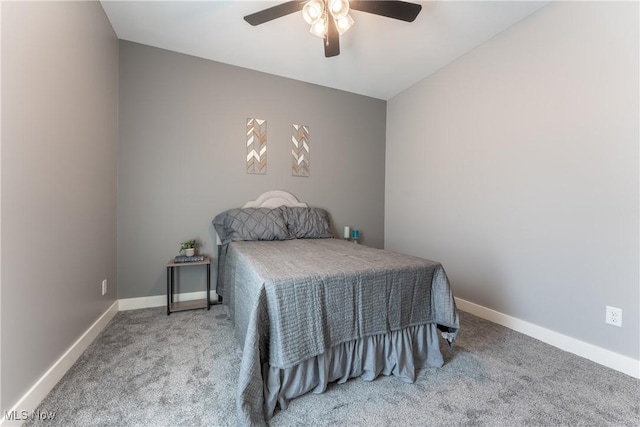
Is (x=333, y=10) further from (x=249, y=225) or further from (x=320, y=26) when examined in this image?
(x=249, y=225)

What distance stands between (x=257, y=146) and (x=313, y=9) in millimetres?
1591

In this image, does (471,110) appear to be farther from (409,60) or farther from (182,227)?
(182,227)

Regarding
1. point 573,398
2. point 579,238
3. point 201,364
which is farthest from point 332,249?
point 579,238

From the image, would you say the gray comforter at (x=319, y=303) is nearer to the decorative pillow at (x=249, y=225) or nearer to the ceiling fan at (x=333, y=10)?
the decorative pillow at (x=249, y=225)

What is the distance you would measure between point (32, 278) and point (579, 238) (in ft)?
11.0

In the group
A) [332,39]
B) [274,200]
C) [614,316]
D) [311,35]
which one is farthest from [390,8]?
[614,316]

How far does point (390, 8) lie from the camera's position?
5.97 feet

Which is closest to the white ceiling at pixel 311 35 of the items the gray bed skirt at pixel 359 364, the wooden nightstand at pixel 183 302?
the wooden nightstand at pixel 183 302

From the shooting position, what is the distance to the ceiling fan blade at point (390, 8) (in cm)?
178

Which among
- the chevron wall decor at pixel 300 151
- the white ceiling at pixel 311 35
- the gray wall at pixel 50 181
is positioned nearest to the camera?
the gray wall at pixel 50 181

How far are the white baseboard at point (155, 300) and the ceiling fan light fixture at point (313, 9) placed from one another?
2.69m

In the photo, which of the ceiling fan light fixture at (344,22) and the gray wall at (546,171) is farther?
the ceiling fan light fixture at (344,22)

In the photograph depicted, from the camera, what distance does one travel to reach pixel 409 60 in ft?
9.37

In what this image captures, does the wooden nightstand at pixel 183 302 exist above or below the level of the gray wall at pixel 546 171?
below
